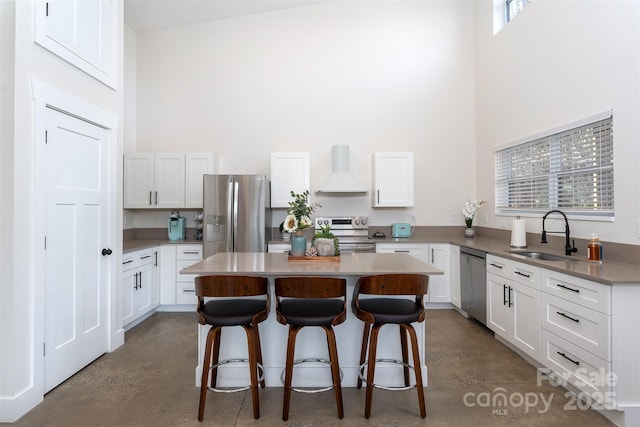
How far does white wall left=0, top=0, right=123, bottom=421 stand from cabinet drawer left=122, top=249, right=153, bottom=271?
1337 mm

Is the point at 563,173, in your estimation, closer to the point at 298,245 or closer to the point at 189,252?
the point at 298,245

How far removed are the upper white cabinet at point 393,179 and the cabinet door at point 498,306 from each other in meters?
1.64

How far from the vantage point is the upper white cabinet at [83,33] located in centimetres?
248

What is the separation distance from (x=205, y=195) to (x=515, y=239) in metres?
3.62

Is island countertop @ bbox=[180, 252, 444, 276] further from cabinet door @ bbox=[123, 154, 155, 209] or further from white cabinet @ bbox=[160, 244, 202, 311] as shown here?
cabinet door @ bbox=[123, 154, 155, 209]

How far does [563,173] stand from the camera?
341 cm

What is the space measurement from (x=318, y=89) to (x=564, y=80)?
3.04 metres

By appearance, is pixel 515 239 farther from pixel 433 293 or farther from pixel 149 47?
pixel 149 47

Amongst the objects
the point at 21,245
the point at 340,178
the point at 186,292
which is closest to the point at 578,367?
the point at 340,178

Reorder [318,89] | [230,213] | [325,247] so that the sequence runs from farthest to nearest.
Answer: [318,89] → [230,213] → [325,247]

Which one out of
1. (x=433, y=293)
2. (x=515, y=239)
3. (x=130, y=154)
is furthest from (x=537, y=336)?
(x=130, y=154)

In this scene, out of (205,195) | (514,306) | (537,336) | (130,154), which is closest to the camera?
(537,336)

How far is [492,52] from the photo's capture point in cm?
465

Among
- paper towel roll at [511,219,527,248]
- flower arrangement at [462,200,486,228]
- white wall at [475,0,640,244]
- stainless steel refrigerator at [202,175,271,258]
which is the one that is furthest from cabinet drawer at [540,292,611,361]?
stainless steel refrigerator at [202,175,271,258]
